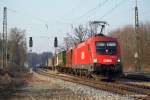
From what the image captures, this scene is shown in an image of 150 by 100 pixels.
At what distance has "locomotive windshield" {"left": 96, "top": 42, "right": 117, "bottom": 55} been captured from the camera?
96.2 ft

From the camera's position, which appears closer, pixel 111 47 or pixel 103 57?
pixel 103 57

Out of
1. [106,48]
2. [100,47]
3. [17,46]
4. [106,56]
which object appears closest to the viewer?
[106,56]

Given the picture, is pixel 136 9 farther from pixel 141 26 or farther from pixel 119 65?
pixel 141 26

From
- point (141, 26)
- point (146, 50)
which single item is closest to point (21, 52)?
point (141, 26)

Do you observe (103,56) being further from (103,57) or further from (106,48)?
(106,48)

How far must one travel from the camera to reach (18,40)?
349 feet

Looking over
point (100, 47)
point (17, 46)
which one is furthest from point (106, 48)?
point (17, 46)

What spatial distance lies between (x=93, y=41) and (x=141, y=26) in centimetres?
5896

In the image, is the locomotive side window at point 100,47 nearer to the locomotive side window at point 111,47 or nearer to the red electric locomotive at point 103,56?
the red electric locomotive at point 103,56

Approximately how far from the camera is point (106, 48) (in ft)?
96.8

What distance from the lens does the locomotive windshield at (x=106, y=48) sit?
29.3 metres

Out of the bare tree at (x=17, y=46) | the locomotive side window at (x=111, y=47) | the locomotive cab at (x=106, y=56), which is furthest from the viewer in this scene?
the bare tree at (x=17, y=46)

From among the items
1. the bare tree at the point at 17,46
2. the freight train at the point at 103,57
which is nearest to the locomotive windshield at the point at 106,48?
the freight train at the point at 103,57

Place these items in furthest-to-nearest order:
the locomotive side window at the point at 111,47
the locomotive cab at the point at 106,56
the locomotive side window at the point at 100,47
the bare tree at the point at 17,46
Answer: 1. the bare tree at the point at 17,46
2. the locomotive side window at the point at 100,47
3. the locomotive side window at the point at 111,47
4. the locomotive cab at the point at 106,56
